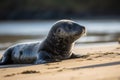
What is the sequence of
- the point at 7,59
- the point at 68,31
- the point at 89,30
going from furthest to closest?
the point at 89,30 → the point at 7,59 → the point at 68,31

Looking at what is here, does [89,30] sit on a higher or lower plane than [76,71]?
lower

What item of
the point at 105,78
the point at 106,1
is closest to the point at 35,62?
the point at 105,78

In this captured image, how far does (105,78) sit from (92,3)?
49.4 m

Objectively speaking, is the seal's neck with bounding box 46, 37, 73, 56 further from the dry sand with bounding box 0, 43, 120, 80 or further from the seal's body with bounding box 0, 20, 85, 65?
the dry sand with bounding box 0, 43, 120, 80

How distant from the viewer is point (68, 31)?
11250mm

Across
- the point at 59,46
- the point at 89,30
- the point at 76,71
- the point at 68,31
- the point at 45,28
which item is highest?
the point at 68,31

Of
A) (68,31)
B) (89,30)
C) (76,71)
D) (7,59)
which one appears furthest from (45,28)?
(76,71)

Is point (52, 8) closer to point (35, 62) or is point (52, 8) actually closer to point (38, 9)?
point (38, 9)

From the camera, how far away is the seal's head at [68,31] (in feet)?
36.2

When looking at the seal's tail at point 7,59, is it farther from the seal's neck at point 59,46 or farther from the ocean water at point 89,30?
the ocean water at point 89,30

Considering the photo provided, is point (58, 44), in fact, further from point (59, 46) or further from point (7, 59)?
point (7, 59)

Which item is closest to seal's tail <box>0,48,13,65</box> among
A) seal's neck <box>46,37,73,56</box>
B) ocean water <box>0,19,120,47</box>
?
seal's neck <box>46,37,73,56</box>

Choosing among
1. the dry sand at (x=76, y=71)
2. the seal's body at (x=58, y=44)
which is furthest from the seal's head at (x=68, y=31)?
the dry sand at (x=76, y=71)

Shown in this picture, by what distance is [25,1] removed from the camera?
59.3 metres
